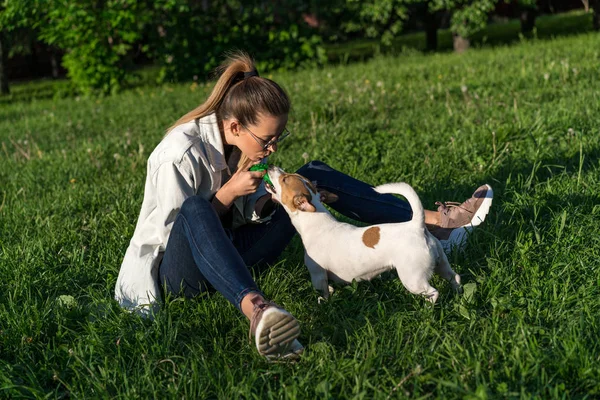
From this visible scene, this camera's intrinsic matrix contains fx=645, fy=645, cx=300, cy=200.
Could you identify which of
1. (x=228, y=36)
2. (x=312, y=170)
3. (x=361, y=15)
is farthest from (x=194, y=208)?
(x=361, y=15)

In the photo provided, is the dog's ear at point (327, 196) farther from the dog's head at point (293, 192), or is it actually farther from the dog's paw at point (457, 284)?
the dog's paw at point (457, 284)

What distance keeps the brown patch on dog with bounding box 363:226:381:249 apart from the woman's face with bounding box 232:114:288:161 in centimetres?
72

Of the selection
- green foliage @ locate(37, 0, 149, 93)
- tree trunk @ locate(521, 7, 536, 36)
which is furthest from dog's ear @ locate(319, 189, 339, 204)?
tree trunk @ locate(521, 7, 536, 36)

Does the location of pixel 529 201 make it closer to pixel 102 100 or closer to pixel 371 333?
pixel 371 333

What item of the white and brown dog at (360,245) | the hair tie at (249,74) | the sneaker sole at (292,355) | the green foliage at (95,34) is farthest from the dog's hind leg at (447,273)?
the green foliage at (95,34)

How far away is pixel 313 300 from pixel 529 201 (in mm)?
1637

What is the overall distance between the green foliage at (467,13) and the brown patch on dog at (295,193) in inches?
472

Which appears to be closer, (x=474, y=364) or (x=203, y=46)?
(x=474, y=364)

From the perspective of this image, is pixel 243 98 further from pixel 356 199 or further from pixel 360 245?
pixel 360 245

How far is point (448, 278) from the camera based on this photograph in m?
2.97

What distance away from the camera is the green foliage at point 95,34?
43.1 feet

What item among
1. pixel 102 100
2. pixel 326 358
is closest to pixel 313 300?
pixel 326 358

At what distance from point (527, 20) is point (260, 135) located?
1969 cm

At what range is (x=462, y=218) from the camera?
3.54 meters
